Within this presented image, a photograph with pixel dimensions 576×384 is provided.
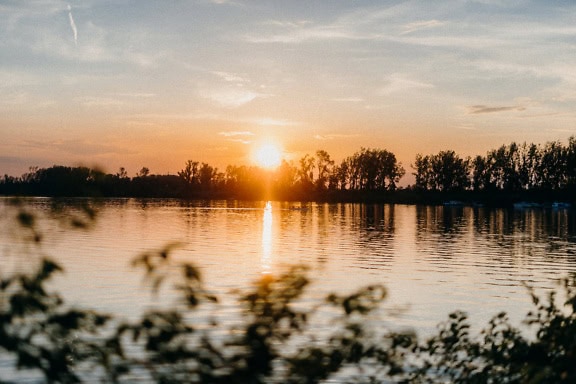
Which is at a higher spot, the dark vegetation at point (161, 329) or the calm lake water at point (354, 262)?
the dark vegetation at point (161, 329)

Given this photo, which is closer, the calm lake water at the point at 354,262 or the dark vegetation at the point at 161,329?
the dark vegetation at the point at 161,329

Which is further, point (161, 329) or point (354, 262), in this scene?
point (354, 262)

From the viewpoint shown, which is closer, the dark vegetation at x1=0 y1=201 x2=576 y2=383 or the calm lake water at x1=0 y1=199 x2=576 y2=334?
the dark vegetation at x1=0 y1=201 x2=576 y2=383

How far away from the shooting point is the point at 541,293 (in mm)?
37250

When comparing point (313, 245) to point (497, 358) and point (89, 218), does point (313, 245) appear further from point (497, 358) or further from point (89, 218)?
point (89, 218)

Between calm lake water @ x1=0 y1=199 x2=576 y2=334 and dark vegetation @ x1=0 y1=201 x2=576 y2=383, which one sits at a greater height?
dark vegetation @ x1=0 y1=201 x2=576 y2=383

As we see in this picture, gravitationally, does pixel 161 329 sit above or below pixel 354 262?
above

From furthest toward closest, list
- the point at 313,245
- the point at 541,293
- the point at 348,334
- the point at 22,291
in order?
1. the point at 313,245
2. the point at 541,293
3. the point at 348,334
4. the point at 22,291

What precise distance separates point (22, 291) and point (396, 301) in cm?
2895

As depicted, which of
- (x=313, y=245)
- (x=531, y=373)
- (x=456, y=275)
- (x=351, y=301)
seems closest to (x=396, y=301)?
(x=456, y=275)

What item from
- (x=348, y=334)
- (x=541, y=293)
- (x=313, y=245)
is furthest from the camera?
(x=313, y=245)

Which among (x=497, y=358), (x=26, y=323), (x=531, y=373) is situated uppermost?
(x=26, y=323)

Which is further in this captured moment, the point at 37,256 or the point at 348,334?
the point at 348,334

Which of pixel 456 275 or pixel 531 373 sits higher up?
pixel 531 373
